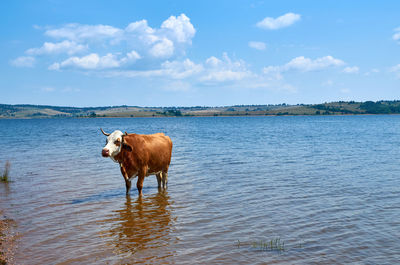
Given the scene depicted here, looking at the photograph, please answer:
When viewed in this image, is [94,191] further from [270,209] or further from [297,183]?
[297,183]

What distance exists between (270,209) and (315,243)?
124 inches

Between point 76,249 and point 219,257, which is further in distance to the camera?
point 76,249

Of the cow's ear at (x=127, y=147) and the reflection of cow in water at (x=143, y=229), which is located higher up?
the cow's ear at (x=127, y=147)

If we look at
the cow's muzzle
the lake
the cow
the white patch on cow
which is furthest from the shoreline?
the white patch on cow

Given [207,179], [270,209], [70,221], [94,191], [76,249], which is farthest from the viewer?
[207,179]

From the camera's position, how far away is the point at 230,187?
15.5m

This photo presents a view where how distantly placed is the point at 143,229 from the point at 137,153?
142 inches

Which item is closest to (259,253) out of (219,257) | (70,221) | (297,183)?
(219,257)

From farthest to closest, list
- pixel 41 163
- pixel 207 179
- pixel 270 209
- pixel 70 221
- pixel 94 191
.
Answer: pixel 41 163 → pixel 207 179 → pixel 94 191 → pixel 270 209 → pixel 70 221

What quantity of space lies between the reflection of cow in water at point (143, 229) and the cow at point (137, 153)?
1013 millimetres

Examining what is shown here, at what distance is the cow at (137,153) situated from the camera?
12.2m

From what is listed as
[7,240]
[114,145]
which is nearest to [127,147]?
[114,145]

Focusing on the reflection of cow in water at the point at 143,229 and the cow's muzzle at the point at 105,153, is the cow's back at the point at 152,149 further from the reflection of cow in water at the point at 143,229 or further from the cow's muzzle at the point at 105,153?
the reflection of cow in water at the point at 143,229

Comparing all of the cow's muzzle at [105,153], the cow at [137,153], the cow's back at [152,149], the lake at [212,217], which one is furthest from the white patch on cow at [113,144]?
the lake at [212,217]
